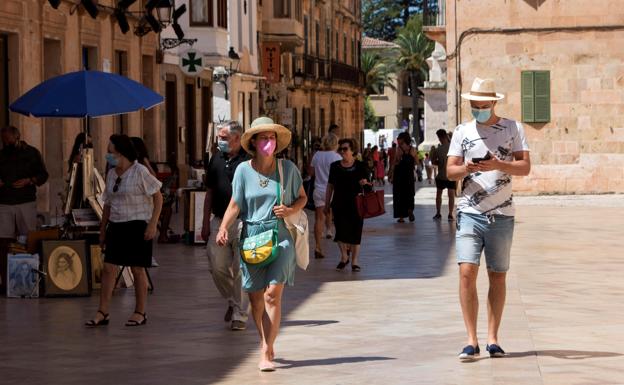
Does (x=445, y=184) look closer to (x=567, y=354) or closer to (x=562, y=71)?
(x=562, y=71)

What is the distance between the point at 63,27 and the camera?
26719 millimetres

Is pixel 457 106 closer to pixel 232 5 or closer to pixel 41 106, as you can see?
pixel 232 5

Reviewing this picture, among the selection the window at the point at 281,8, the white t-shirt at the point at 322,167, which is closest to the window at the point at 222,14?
the window at the point at 281,8

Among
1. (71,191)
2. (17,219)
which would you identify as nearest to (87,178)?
(71,191)

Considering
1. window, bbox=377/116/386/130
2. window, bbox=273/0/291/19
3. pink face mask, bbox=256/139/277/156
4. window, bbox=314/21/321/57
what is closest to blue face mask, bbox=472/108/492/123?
pink face mask, bbox=256/139/277/156

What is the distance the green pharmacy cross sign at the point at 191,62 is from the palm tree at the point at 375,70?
8755 centimetres

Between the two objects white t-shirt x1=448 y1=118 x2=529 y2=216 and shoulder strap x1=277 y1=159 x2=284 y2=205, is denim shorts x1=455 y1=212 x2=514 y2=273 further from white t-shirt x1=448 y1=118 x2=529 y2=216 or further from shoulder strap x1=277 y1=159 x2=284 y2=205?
shoulder strap x1=277 y1=159 x2=284 y2=205

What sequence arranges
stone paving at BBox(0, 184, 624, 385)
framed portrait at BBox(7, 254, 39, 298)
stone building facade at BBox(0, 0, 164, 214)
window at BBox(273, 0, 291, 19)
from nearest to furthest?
stone paving at BBox(0, 184, 624, 385), framed portrait at BBox(7, 254, 39, 298), stone building facade at BBox(0, 0, 164, 214), window at BBox(273, 0, 291, 19)

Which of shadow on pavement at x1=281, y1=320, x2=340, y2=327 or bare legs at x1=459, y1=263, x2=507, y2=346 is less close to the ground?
bare legs at x1=459, y1=263, x2=507, y2=346

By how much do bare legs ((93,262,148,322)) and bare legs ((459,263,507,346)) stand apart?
10.8 feet

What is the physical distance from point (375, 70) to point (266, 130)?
11358cm

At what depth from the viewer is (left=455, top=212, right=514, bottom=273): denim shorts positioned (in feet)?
35.6

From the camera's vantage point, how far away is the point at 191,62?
110 ft

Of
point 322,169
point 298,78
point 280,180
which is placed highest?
point 298,78
